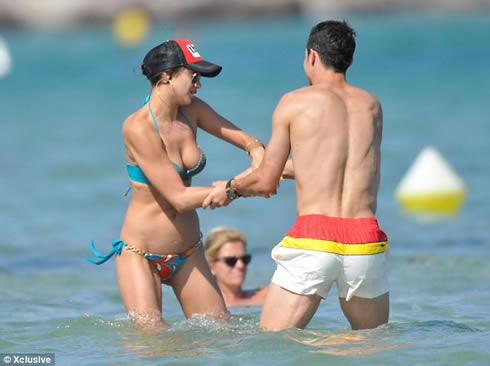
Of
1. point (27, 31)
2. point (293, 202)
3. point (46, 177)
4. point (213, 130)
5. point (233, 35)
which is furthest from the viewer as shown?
point (27, 31)

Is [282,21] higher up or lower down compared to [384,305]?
higher up

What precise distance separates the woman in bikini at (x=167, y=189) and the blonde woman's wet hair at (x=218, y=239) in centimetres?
139

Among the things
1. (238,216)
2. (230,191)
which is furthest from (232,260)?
(238,216)

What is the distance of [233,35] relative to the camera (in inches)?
1781

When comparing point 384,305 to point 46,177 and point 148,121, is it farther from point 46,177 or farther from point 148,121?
point 46,177

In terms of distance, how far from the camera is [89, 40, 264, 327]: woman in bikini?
5113mm

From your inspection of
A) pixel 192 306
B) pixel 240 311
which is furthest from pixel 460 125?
pixel 192 306

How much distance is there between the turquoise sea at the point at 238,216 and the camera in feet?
16.2

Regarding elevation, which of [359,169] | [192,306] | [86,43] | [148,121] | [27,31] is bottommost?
[192,306]

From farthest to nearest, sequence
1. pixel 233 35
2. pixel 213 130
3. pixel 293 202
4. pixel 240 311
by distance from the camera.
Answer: pixel 233 35 < pixel 293 202 < pixel 240 311 < pixel 213 130

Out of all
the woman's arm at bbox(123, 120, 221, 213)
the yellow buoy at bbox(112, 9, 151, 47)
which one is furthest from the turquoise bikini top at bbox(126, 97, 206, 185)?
the yellow buoy at bbox(112, 9, 151, 47)

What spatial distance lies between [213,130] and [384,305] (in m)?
1.57

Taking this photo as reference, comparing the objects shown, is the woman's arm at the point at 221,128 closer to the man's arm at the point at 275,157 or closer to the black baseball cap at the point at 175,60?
the black baseball cap at the point at 175,60

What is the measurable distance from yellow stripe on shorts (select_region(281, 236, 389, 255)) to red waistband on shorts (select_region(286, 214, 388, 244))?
2 centimetres
